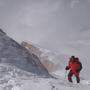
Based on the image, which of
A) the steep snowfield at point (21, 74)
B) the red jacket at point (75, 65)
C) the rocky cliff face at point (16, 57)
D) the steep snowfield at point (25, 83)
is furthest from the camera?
the rocky cliff face at point (16, 57)

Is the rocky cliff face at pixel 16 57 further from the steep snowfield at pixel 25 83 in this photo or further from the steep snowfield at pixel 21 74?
the steep snowfield at pixel 25 83

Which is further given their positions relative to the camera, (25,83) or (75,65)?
(75,65)

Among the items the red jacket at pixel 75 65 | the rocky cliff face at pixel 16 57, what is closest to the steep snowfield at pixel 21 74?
the rocky cliff face at pixel 16 57

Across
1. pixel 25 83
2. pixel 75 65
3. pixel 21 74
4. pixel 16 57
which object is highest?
pixel 16 57

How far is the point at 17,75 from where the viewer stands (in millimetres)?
21125

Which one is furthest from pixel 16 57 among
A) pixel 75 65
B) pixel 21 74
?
pixel 75 65

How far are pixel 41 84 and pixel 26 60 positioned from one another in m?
6.93

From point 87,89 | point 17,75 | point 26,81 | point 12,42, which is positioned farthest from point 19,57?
point 87,89

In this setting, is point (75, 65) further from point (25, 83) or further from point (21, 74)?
point (25, 83)

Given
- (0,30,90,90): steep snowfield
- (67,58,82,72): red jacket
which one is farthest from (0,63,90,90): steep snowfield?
(67,58,82,72): red jacket

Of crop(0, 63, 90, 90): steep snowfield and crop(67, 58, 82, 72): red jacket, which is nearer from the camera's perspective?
crop(0, 63, 90, 90): steep snowfield

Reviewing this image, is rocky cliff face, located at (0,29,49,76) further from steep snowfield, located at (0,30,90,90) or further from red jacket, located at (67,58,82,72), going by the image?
red jacket, located at (67,58,82,72)

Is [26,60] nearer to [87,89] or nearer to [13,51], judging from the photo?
[13,51]

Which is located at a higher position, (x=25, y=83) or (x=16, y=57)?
(x=16, y=57)
